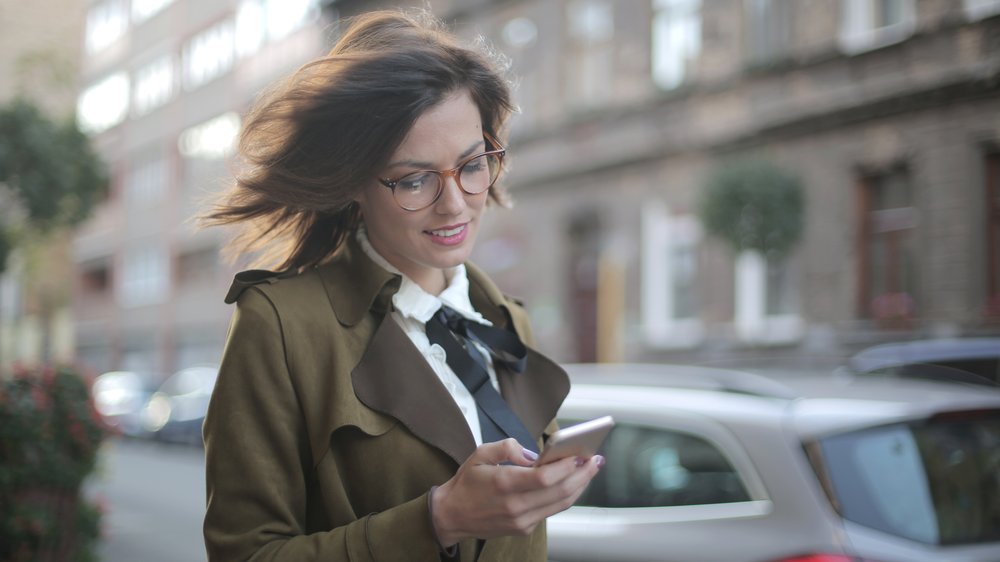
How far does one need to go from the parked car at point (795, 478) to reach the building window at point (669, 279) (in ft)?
47.2

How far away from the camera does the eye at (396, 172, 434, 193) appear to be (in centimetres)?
201

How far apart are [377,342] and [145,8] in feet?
147

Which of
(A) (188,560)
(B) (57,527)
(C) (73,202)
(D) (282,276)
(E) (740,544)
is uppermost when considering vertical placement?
(C) (73,202)

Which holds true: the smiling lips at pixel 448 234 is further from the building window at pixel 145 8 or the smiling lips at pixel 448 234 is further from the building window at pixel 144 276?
the building window at pixel 145 8

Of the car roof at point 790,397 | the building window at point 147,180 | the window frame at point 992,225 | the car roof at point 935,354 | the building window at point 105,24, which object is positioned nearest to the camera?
the car roof at point 790,397

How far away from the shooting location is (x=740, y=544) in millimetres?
3723

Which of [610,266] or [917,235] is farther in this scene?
[610,266]

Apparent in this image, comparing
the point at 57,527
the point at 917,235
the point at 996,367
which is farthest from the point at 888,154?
the point at 57,527

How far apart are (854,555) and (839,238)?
1326cm

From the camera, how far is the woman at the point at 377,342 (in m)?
1.73

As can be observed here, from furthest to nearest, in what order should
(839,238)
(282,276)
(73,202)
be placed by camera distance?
(839,238), (73,202), (282,276)

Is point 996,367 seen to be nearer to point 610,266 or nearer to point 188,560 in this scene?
point 188,560

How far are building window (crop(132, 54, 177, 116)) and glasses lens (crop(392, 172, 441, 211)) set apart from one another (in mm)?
41269

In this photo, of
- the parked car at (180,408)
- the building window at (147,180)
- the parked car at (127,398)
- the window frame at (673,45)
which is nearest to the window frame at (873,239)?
the window frame at (673,45)
